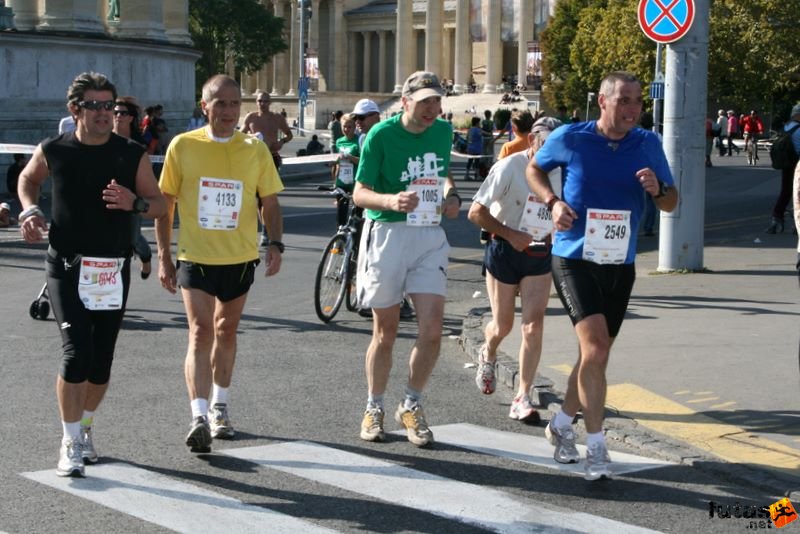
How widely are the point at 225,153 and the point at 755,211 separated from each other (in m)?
20.6

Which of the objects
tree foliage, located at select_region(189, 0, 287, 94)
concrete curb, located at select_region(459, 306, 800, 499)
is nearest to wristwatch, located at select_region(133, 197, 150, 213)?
concrete curb, located at select_region(459, 306, 800, 499)

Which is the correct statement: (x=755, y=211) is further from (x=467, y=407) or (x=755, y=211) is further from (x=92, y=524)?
(x=92, y=524)

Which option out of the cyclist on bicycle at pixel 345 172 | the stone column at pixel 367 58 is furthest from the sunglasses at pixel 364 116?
the stone column at pixel 367 58

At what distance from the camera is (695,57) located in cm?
1566

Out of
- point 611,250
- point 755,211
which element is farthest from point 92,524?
point 755,211

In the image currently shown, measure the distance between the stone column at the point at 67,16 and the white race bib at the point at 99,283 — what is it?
27504mm

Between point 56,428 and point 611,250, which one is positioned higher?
point 611,250

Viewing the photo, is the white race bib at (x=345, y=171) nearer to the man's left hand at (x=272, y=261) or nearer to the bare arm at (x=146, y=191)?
the man's left hand at (x=272, y=261)

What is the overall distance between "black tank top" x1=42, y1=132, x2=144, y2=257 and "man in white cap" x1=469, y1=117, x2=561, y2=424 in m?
2.34

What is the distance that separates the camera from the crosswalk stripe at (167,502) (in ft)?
20.7

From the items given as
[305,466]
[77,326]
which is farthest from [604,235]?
[77,326]

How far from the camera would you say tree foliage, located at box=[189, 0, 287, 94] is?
241 ft

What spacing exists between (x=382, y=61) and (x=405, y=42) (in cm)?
1219

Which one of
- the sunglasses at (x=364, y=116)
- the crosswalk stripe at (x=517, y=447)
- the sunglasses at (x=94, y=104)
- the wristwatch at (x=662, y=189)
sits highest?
the sunglasses at (x=94, y=104)
